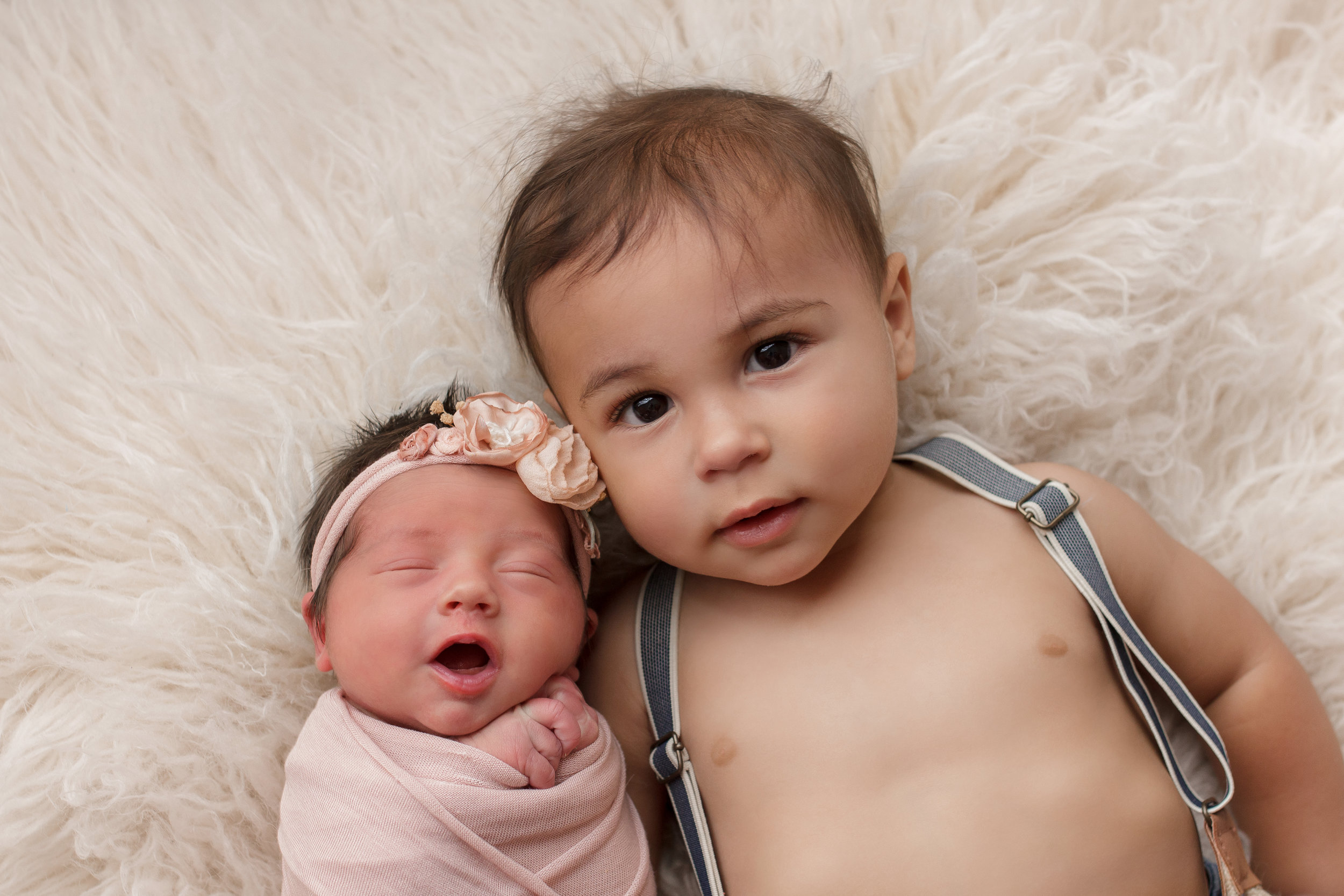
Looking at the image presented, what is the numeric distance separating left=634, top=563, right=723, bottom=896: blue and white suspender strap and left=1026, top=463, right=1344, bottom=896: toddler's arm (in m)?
0.61

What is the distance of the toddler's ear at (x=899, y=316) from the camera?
154 cm

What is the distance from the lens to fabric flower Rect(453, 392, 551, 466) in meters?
1.43

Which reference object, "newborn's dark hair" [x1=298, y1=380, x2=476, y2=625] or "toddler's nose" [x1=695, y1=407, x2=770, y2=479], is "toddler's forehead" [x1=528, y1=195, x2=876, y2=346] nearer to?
"toddler's nose" [x1=695, y1=407, x2=770, y2=479]

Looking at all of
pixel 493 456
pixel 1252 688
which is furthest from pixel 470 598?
pixel 1252 688

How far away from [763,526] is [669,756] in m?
0.39

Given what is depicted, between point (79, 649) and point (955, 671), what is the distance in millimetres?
1216

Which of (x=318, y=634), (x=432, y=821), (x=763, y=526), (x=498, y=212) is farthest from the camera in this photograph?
(x=498, y=212)

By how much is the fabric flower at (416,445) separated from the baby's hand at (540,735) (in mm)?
355

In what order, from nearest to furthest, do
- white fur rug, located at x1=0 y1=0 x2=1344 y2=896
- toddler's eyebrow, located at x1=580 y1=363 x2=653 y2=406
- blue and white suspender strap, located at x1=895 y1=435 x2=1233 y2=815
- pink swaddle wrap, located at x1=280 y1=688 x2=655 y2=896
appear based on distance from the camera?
pink swaddle wrap, located at x1=280 y1=688 x2=655 y2=896, toddler's eyebrow, located at x1=580 y1=363 x2=653 y2=406, blue and white suspender strap, located at x1=895 y1=435 x2=1233 y2=815, white fur rug, located at x1=0 y1=0 x2=1344 y2=896

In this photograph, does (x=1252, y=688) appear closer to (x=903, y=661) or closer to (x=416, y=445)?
(x=903, y=661)

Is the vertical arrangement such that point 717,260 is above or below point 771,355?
A: above

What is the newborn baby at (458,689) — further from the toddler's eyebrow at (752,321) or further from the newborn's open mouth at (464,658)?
the toddler's eyebrow at (752,321)

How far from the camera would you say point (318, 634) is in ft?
4.86

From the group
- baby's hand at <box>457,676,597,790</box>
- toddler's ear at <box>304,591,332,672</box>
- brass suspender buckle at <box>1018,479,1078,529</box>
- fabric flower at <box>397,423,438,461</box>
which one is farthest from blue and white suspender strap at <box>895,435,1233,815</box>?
toddler's ear at <box>304,591,332,672</box>
